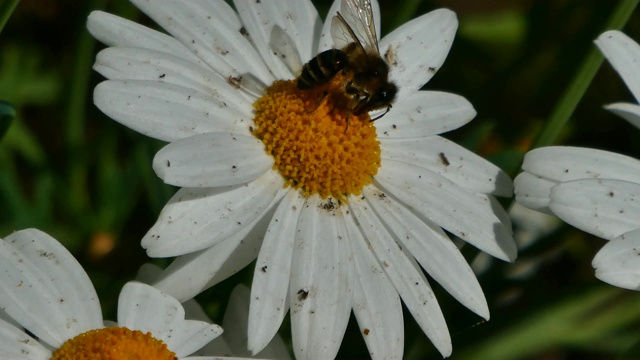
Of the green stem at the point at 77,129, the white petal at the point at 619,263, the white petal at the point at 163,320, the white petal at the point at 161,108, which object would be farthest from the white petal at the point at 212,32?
the white petal at the point at 619,263

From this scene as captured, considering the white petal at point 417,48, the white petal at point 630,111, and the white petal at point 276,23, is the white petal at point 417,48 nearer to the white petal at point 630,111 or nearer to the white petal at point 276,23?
the white petal at point 276,23

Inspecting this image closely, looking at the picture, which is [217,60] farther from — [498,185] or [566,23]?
[566,23]

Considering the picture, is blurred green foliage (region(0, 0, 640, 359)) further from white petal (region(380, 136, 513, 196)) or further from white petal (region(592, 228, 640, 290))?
white petal (region(592, 228, 640, 290))

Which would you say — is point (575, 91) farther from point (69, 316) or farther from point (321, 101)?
point (69, 316)

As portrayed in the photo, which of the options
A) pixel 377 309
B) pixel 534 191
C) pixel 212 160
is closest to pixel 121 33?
pixel 212 160

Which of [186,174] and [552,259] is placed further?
[552,259]

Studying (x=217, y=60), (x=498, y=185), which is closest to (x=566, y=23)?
(x=498, y=185)
